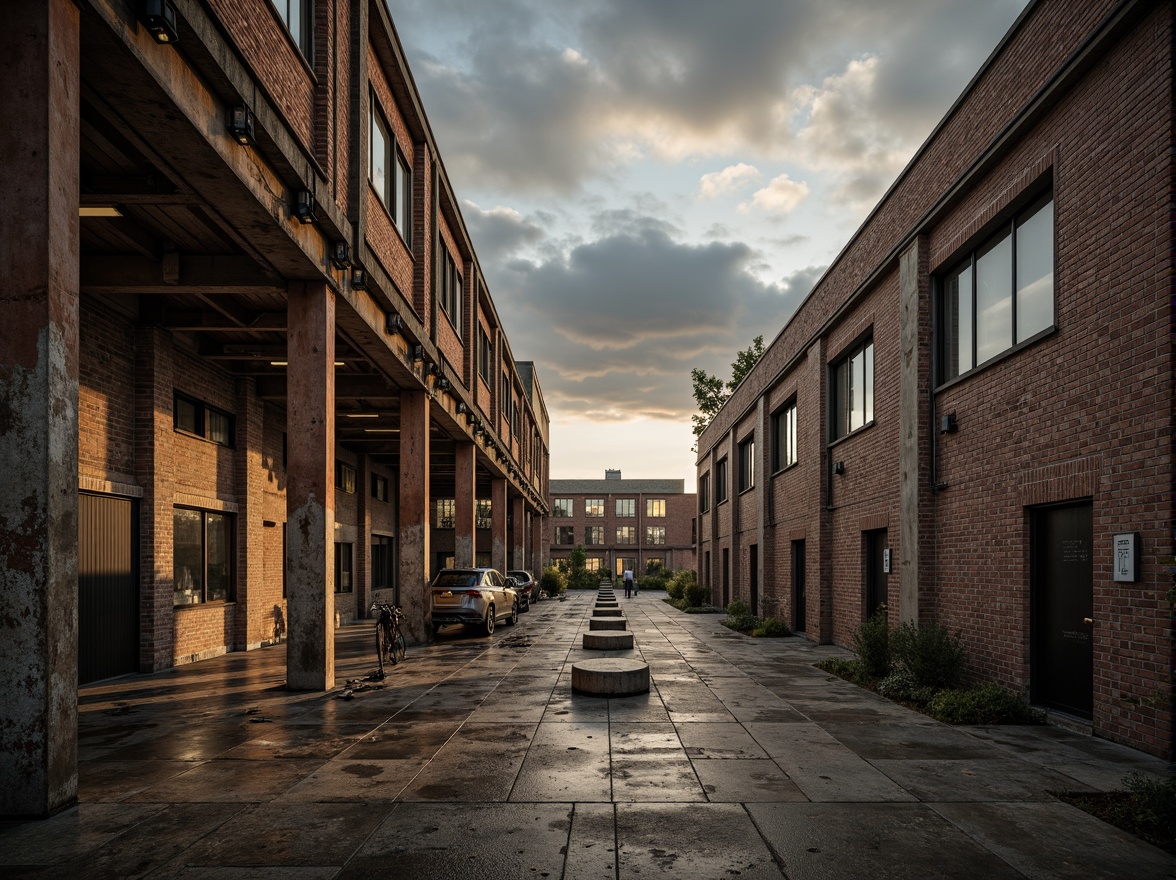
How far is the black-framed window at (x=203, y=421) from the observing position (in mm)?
15211

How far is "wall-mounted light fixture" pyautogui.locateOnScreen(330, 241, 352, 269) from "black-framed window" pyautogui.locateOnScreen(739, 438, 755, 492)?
65.4 feet

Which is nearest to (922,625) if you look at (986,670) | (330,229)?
(986,670)

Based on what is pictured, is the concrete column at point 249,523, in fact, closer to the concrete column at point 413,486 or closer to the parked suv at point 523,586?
the concrete column at point 413,486

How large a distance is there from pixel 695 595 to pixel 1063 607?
2591cm

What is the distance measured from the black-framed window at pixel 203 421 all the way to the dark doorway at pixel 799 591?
1401cm

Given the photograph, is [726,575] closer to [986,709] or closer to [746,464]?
[746,464]

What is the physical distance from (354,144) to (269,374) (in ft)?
22.5

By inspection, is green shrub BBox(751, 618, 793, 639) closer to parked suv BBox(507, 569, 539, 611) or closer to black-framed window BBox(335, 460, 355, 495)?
parked suv BBox(507, 569, 539, 611)

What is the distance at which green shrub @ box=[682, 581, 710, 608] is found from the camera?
34.7 meters

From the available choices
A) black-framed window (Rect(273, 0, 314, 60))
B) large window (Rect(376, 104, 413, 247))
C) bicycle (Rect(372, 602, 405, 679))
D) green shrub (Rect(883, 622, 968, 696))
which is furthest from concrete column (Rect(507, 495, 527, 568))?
black-framed window (Rect(273, 0, 314, 60))

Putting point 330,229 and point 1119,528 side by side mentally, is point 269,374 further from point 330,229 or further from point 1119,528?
point 1119,528

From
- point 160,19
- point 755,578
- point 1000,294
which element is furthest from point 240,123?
point 755,578

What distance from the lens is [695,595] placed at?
34.8 m

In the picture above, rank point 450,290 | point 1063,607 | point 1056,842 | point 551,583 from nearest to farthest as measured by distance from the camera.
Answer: point 1056,842 → point 1063,607 → point 450,290 → point 551,583
